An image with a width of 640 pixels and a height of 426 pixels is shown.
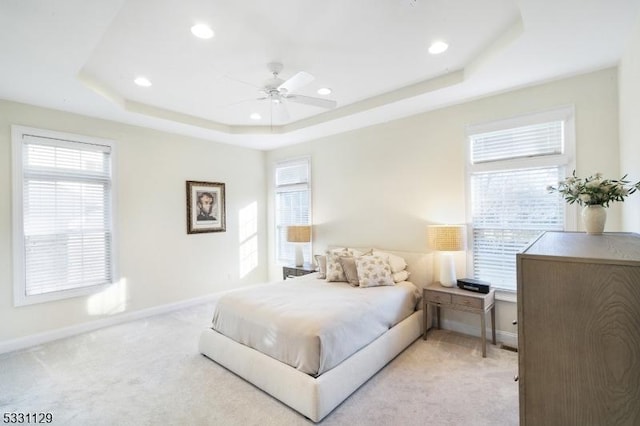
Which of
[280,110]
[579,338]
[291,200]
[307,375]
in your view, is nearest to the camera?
[579,338]

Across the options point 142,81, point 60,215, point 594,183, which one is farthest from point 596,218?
point 60,215

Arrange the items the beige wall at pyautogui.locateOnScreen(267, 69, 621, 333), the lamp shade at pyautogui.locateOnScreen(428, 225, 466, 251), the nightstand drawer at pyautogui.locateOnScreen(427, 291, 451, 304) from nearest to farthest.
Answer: the beige wall at pyautogui.locateOnScreen(267, 69, 621, 333) → the nightstand drawer at pyautogui.locateOnScreen(427, 291, 451, 304) → the lamp shade at pyautogui.locateOnScreen(428, 225, 466, 251)

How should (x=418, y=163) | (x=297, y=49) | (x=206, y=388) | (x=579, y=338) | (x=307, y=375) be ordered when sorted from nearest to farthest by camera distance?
(x=579, y=338)
(x=307, y=375)
(x=206, y=388)
(x=297, y=49)
(x=418, y=163)

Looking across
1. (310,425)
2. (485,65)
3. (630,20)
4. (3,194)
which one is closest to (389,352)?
(310,425)

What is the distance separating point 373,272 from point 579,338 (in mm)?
2455

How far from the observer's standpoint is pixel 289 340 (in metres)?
2.36

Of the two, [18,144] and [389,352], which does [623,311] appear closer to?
[389,352]

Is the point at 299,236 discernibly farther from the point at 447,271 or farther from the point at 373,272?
the point at 447,271

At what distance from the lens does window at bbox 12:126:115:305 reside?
11.3ft

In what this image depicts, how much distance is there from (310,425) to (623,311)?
1.92 metres

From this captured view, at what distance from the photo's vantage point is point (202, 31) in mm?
2355

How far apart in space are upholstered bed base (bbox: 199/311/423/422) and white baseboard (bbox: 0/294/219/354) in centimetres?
179

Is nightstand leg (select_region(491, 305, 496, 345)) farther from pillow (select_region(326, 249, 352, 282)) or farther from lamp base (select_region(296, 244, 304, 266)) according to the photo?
lamp base (select_region(296, 244, 304, 266))

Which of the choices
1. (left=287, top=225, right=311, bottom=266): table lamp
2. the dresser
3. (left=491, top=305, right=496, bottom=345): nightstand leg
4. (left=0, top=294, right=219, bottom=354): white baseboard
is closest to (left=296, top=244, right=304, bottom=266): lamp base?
(left=287, top=225, right=311, bottom=266): table lamp
